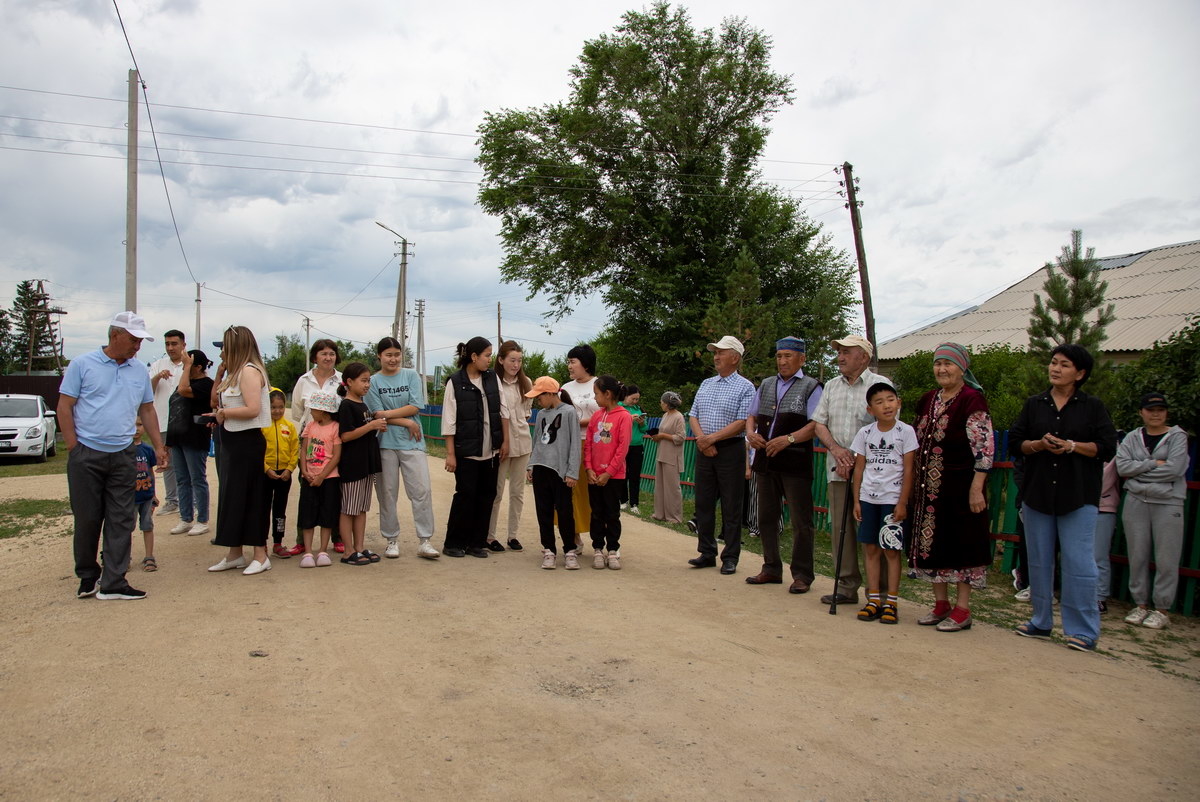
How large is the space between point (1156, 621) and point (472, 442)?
5.66m

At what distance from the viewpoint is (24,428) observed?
720 inches

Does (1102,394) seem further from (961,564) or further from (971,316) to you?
(971,316)

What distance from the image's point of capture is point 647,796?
2.97 metres

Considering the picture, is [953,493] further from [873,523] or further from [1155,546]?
[1155,546]

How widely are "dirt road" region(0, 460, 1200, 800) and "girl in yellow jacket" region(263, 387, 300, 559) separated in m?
1.14

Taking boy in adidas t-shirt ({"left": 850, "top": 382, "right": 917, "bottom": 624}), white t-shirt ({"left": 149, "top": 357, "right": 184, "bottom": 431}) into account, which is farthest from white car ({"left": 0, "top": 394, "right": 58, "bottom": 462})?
boy in adidas t-shirt ({"left": 850, "top": 382, "right": 917, "bottom": 624})

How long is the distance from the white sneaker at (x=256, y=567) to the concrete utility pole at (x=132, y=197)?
47.3ft

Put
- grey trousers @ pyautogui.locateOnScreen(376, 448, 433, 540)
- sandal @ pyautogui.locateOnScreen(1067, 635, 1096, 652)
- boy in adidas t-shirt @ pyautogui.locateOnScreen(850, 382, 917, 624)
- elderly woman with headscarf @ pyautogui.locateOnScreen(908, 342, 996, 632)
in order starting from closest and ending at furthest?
sandal @ pyautogui.locateOnScreen(1067, 635, 1096, 652), elderly woman with headscarf @ pyautogui.locateOnScreen(908, 342, 996, 632), boy in adidas t-shirt @ pyautogui.locateOnScreen(850, 382, 917, 624), grey trousers @ pyautogui.locateOnScreen(376, 448, 433, 540)

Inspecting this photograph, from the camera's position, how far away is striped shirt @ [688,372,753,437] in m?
7.00

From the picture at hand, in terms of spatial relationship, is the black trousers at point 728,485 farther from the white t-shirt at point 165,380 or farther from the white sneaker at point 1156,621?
the white t-shirt at point 165,380

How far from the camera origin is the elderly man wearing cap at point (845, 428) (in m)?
6.02

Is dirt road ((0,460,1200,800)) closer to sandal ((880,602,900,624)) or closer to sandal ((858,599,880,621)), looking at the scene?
sandal ((880,602,900,624))

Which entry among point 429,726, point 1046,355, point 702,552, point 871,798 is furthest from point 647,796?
point 1046,355

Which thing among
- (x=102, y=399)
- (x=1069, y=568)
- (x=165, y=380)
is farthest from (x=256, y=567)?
(x=1069, y=568)
